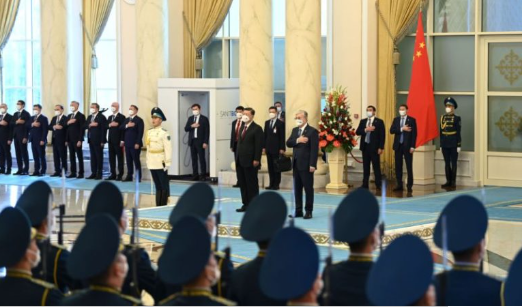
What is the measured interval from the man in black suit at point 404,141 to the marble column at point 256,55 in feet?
8.02

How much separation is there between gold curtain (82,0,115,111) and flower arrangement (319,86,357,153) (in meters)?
7.13

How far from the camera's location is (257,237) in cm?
682

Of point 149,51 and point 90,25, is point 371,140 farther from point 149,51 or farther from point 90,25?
point 90,25

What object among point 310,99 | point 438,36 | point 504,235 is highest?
point 438,36

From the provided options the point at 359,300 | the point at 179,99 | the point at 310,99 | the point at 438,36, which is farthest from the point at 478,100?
the point at 359,300

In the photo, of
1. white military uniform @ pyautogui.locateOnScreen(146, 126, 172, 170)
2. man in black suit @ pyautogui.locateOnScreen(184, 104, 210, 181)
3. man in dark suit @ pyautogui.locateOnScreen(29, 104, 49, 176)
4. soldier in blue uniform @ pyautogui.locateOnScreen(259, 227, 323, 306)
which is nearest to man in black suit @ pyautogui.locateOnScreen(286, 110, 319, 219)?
white military uniform @ pyautogui.locateOnScreen(146, 126, 172, 170)

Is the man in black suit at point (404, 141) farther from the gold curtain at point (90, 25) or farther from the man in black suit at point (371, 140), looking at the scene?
the gold curtain at point (90, 25)

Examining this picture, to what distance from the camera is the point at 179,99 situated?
2052 cm

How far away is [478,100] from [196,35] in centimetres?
613

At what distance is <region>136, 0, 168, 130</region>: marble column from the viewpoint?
20828 mm

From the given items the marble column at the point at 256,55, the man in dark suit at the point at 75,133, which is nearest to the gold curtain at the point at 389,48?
the marble column at the point at 256,55

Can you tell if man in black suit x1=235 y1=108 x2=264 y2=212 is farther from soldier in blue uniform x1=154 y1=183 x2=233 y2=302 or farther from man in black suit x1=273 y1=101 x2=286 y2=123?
soldier in blue uniform x1=154 y1=183 x2=233 y2=302

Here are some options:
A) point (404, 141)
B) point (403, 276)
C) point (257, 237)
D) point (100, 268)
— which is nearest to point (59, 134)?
point (404, 141)

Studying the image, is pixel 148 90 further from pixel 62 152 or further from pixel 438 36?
pixel 438 36
